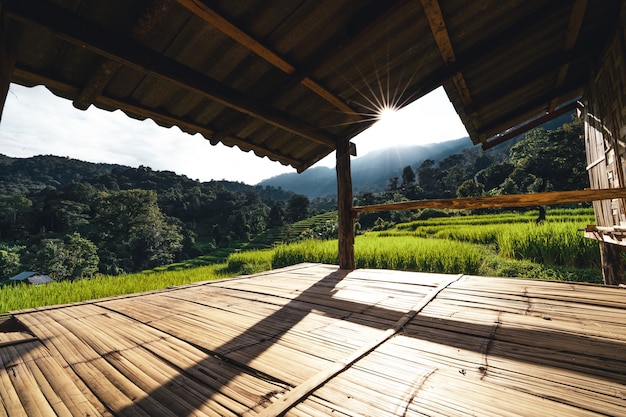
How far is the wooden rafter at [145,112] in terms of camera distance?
204 centimetres

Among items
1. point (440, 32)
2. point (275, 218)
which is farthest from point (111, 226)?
point (440, 32)

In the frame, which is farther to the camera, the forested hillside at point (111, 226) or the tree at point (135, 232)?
the tree at point (135, 232)

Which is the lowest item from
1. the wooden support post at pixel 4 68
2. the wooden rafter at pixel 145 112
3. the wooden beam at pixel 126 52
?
the wooden support post at pixel 4 68

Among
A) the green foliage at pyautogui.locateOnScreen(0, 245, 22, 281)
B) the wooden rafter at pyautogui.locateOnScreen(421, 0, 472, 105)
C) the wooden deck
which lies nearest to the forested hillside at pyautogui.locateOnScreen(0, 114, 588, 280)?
the green foliage at pyautogui.locateOnScreen(0, 245, 22, 281)

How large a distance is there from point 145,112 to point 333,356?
2.71 meters

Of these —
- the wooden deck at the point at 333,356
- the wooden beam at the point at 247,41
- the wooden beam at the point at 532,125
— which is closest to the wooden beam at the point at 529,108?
the wooden beam at the point at 532,125

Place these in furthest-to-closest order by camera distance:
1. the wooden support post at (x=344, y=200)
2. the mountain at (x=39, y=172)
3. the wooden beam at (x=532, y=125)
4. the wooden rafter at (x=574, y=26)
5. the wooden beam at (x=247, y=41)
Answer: the mountain at (x=39, y=172) → the wooden beam at (x=532, y=125) → the wooden support post at (x=344, y=200) → the wooden rafter at (x=574, y=26) → the wooden beam at (x=247, y=41)

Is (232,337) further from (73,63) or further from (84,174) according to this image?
(84,174)

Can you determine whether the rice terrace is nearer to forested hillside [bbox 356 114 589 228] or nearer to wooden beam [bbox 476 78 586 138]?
wooden beam [bbox 476 78 586 138]

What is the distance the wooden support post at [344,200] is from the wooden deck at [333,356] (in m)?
1.57

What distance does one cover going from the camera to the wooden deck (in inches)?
44.1

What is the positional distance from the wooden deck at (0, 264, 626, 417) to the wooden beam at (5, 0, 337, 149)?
1.94 meters

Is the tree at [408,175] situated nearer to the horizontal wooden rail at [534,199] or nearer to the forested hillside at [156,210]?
the forested hillside at [156,210]

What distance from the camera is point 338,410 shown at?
3.51 feet
